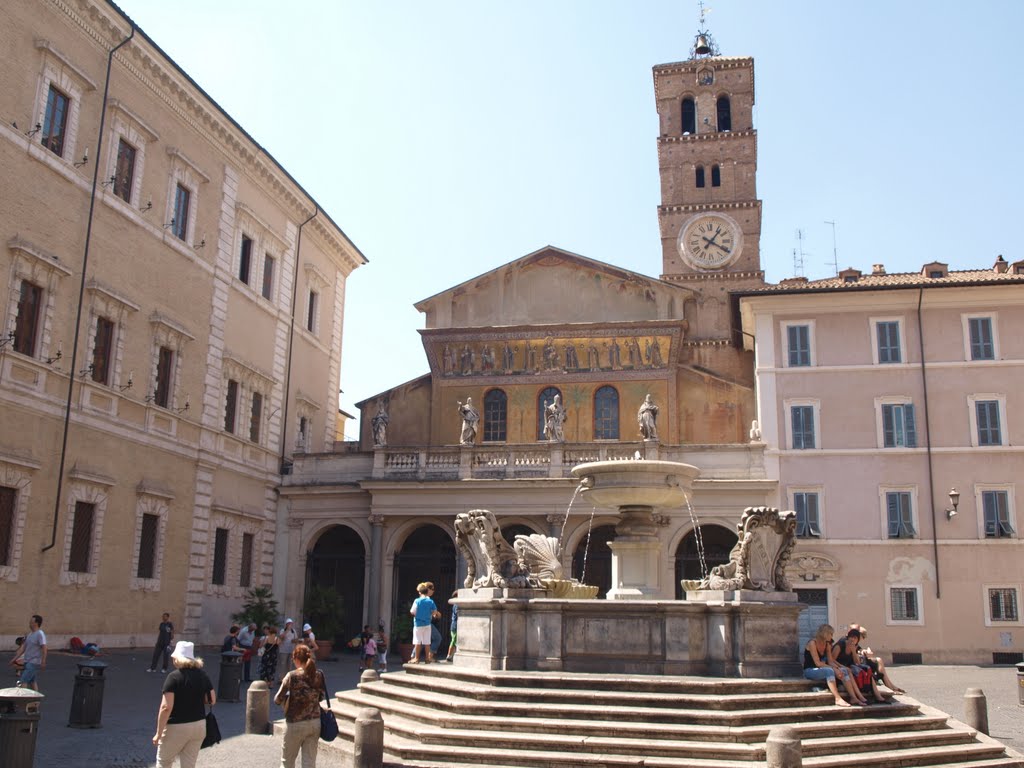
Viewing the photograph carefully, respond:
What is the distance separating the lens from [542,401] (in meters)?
35.5

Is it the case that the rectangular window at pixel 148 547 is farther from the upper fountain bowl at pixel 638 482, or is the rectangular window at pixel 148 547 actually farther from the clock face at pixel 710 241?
the clock face at pixel 710 241

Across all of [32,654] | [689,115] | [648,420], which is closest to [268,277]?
[648,420]

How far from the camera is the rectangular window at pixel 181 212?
1135 inches

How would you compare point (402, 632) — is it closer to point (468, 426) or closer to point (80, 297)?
point (468, 426)

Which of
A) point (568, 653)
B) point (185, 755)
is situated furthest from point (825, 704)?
point (185, 755)

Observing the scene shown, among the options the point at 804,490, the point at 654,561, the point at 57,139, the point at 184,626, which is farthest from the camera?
the point at 804,490

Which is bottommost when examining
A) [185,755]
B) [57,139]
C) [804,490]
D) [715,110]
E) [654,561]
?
[185,755]

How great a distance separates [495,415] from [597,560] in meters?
6.29

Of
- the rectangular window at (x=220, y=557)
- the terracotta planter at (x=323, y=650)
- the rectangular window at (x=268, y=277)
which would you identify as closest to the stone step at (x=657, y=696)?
the terracotta planter at (x=323, y=650)

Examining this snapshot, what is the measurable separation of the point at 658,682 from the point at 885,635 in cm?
1948

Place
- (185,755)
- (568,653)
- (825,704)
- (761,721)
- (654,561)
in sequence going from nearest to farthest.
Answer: (185,755) → (761,721) → (825,704) → (568,653) → (654,561)

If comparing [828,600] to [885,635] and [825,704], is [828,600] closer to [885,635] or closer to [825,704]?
[885,635]

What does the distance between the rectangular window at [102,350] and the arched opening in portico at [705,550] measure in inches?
680

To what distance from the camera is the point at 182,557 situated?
2833 cm
